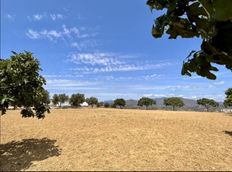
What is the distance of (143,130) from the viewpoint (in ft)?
57.0

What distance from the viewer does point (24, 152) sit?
534 inches

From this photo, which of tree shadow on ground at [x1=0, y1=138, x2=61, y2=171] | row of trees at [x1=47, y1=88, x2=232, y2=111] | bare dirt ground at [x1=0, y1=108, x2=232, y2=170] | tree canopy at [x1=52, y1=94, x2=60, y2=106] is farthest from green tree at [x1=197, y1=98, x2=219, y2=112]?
tree shadow on ground at [x1=0, y1=138, x2=61, y2=171]

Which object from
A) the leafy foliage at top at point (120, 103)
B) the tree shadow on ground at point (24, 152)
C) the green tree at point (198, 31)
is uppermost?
the leafy foliage at top at point (120, 103)

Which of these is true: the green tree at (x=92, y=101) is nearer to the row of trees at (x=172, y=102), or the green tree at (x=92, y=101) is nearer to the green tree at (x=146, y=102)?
the row of trees at (x=172, y=102)

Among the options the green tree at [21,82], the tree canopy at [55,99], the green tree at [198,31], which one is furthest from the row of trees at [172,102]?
the green tree at [198,31]

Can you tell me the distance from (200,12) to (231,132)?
16493 mm

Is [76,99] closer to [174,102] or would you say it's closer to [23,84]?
[174,102]

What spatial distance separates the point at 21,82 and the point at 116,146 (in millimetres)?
5662

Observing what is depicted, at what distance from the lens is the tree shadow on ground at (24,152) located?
38.9 feet

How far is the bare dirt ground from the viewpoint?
1146cm

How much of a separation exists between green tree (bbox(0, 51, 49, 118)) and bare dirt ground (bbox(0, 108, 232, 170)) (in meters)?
2.60

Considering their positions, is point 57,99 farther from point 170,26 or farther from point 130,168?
point 170,26

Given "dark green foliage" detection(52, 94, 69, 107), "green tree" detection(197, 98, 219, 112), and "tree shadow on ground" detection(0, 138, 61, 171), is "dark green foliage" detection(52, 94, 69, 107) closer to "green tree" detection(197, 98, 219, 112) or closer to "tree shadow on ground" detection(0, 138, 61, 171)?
"green tree" detection(197, 98, 219, 112)

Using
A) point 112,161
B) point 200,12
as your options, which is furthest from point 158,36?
point 112,161
